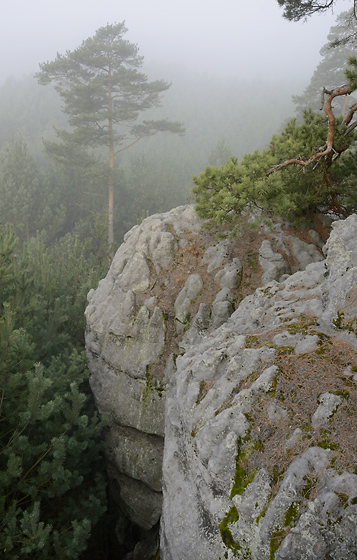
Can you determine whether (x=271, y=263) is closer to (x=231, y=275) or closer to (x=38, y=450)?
(x=231, y=275)

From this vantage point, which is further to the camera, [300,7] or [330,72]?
[330,72]

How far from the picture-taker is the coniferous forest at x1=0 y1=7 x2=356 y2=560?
4551mm

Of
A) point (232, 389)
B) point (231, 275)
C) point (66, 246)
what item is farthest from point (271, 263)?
point (66, 246)

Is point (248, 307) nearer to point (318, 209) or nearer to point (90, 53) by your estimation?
point (318, 209)

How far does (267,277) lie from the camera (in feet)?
18.9

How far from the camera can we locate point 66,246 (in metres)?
17.7

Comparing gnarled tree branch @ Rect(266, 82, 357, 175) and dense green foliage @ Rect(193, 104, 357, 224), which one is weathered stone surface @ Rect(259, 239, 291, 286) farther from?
gnarled tree branch @ Rect(266, 82, 357, 175)

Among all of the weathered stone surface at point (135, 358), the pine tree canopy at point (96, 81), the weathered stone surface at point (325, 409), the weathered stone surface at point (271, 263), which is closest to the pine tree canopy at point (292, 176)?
the weathered stone surface at point (271, 263)

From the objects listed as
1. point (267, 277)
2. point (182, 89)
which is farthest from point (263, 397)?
point (182, 89)

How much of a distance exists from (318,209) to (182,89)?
5679 centimetres

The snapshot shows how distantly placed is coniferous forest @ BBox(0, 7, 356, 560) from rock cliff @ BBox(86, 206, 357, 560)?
85cm

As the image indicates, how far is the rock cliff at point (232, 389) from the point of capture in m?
2.36

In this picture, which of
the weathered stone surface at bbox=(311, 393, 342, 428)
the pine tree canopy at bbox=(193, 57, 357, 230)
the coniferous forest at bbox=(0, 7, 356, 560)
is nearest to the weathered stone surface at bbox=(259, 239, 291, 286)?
the pine tree canopy at bbox=(193, 57, 357, 230)

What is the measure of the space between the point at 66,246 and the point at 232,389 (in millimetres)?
16105
